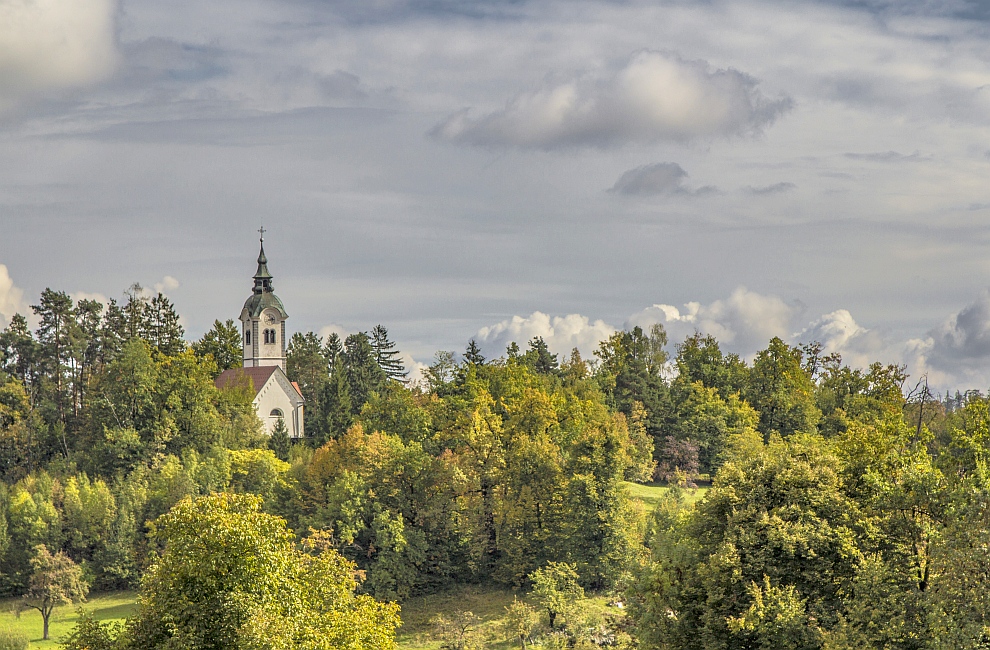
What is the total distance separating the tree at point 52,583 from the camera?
203 feet

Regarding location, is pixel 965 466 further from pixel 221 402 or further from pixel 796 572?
pixel 221 402

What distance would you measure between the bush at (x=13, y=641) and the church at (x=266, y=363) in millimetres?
34002

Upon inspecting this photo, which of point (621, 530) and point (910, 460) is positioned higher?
point (910, 460)

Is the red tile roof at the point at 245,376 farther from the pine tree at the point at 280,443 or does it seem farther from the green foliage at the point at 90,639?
the green foliage at the point at 90,639

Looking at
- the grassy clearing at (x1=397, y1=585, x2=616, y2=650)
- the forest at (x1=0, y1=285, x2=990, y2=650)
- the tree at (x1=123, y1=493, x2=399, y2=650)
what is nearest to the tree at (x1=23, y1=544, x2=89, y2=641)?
the forest at (x1=0, y1=285, x2=990, y2=650)

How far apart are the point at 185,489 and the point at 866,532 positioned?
52.2m

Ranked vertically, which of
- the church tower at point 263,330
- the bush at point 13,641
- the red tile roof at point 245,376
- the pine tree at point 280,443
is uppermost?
the church tower at point 263,330

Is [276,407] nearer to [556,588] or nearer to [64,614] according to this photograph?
[64,614]

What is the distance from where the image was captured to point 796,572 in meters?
29.9

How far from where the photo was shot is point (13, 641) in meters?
51.3

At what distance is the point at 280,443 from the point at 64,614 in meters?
19.4

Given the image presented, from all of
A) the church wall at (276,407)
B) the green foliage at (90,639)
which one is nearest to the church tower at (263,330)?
the church wall at (276,407)

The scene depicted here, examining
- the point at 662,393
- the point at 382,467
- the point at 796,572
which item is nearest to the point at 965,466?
the point at 796,572

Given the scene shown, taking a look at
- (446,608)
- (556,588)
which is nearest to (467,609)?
(446,608)
